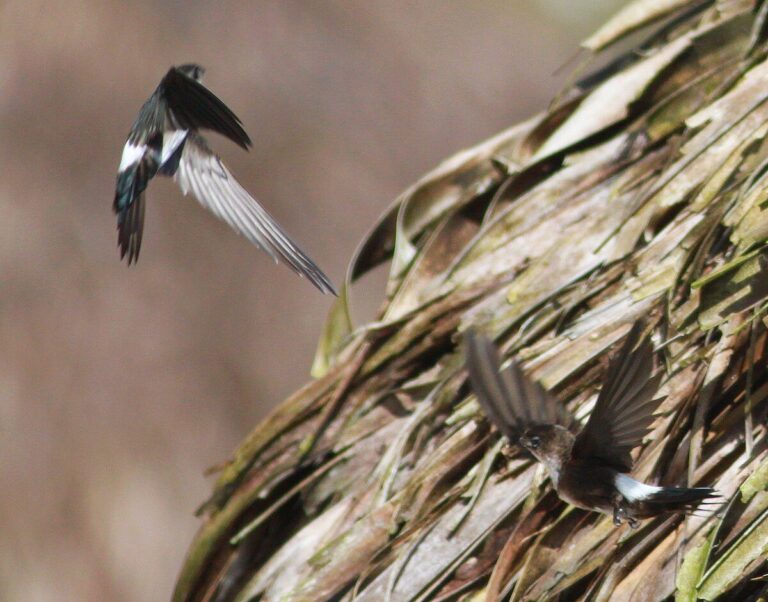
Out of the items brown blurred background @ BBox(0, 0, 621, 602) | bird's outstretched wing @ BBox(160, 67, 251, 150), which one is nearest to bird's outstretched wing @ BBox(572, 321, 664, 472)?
bird's outstretched wing @ BBox(160, 67, 251, 150)

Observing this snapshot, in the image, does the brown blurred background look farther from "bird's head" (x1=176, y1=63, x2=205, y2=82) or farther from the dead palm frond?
"bird's head" (x1=176, y1=63, x2=205, y2=82)

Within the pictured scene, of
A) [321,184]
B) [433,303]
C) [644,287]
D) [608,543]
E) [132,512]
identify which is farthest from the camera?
[321,184]

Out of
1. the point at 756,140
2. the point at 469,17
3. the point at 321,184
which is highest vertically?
the point at 469,17

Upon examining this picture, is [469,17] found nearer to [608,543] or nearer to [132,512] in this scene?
[132,512]

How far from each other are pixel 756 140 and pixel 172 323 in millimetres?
3019

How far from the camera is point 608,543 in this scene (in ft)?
6.40

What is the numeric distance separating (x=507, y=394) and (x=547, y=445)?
11 cm

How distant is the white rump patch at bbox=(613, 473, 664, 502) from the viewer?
1900mm

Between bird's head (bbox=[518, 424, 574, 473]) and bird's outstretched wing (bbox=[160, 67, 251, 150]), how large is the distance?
70 centimetres

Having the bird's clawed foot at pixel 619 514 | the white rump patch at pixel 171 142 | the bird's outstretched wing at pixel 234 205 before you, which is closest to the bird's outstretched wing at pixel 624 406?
the bird's clawed foot at pixel 619 514

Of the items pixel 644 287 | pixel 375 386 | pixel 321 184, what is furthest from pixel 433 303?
pixel 321 184

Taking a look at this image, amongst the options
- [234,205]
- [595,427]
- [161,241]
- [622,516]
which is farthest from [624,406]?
[161,241]

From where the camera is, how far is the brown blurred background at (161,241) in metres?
4.46

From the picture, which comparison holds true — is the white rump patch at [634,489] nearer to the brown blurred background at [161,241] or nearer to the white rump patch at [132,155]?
the white rump patch at [132,155]
